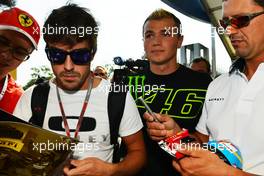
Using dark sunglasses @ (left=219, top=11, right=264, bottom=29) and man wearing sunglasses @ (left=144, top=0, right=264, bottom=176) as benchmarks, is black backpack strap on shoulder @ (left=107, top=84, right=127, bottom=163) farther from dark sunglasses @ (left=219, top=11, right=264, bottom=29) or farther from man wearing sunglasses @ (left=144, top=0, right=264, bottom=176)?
dark sunglasses @ (left=219, top=11, right=264, bottom=29)

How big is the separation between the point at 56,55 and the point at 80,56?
0.47 ft

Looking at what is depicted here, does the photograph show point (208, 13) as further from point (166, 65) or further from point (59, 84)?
point (59, 84)

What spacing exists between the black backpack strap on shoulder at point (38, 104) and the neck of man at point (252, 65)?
4.14 ft

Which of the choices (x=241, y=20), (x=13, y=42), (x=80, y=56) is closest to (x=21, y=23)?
(x=13, y=42)

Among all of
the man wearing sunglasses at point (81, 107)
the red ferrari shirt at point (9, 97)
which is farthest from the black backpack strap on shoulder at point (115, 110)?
the red ferrari shirt at point (9, 97)

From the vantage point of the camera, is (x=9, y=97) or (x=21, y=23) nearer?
(x=21, y=23)

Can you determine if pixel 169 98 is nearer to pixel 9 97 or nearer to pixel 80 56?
pixel 80 56

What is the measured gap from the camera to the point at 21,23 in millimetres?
2379

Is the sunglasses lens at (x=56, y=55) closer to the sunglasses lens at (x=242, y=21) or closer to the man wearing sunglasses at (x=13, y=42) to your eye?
the man wearing sunglasses at (x=13, y=42)

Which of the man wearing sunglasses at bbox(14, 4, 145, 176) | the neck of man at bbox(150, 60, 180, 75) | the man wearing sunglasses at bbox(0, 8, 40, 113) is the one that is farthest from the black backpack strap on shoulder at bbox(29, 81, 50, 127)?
the neck of man at bbox(150, 60, 180, 75)

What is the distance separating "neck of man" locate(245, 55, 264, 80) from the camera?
1.93 metres

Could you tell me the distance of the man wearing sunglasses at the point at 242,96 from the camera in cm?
171

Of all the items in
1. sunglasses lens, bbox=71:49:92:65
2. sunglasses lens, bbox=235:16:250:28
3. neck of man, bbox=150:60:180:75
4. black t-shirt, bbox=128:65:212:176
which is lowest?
black t-shirt, bbox=128:65:212:176

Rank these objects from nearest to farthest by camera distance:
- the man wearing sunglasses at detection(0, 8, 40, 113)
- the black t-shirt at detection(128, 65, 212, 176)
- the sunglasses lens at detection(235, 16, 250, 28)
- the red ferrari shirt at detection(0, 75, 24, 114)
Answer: the sunglasses lens at detection(235, 16, 250, 28) → the man wearing sunglasses at detection(0, 8, 40, 113) → the red ferrari shirt at detection(0, 75, 24, 114) → the black t-shirt at detection(128, 65, 212, 176)
